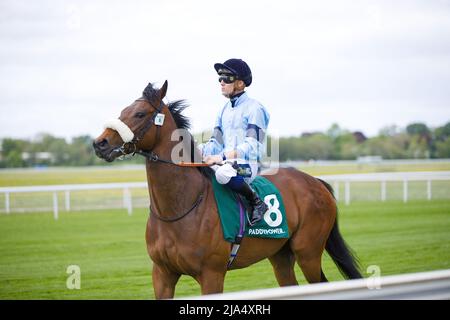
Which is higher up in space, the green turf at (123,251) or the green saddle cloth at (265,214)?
the green saddle cloth at (265,214)

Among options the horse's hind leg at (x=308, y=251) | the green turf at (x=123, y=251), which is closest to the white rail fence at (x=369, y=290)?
the horse's hind leg at (x=308, y=251)

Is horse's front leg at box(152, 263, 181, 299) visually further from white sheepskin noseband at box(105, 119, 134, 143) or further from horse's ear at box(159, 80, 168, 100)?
horse's ear at box(159, 80, 168, 100)

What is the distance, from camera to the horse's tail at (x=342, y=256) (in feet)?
19.3

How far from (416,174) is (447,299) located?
13809mm

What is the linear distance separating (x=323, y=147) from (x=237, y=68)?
27.5 m

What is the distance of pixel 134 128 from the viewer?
4637 mm

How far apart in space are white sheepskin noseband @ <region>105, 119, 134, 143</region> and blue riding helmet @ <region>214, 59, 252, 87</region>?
99cm

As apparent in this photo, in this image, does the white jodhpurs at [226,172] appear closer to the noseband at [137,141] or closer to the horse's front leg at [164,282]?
the noseband at [137,141]

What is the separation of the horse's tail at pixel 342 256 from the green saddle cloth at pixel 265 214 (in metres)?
0.82

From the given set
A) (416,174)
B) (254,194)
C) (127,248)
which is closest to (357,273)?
(254,194)

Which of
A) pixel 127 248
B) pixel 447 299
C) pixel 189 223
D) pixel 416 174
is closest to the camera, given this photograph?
pixel 447 299

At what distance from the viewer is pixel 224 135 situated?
16.9 ft

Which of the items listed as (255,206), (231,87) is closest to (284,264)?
(255,206)
